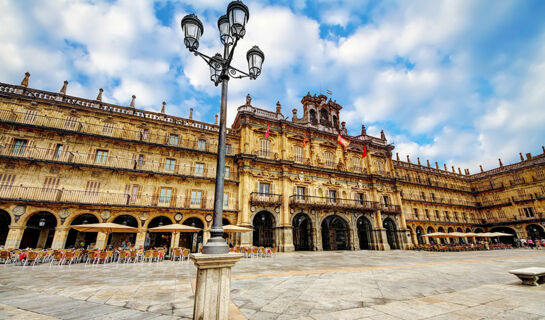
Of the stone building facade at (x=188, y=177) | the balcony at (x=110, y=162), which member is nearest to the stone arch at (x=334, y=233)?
the stone building facade at (x=188, y=177)

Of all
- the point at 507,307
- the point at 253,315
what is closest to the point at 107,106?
the point at 253,315

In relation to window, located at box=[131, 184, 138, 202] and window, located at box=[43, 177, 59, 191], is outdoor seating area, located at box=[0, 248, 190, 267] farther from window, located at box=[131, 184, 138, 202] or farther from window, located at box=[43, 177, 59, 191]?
window, located at box=[131, 184, 138, 202]

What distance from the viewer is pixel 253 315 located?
155 inches

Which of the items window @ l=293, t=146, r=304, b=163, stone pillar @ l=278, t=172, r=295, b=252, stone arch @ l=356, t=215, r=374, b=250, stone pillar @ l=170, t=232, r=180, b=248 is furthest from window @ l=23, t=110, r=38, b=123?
stone arch @ l=356, t=215, r=374, b=250

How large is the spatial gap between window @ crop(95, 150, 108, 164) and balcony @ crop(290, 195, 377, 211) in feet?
53.4

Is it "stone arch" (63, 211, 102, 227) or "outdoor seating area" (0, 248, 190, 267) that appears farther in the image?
"stone arch" (63, 211, 102, 227)

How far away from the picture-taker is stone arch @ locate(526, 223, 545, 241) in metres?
31.0

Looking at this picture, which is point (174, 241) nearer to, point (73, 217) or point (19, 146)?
point (73, 217)

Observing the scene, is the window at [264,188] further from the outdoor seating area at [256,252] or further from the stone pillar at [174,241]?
the stone pillar at [174,241]

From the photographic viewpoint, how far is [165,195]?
18.5m

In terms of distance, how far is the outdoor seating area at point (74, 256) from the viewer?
1120 centimetres

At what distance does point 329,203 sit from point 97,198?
2035cm

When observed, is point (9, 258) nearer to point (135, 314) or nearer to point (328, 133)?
point (135, 314)

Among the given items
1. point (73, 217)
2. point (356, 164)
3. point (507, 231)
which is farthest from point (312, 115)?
point (507, 231)
